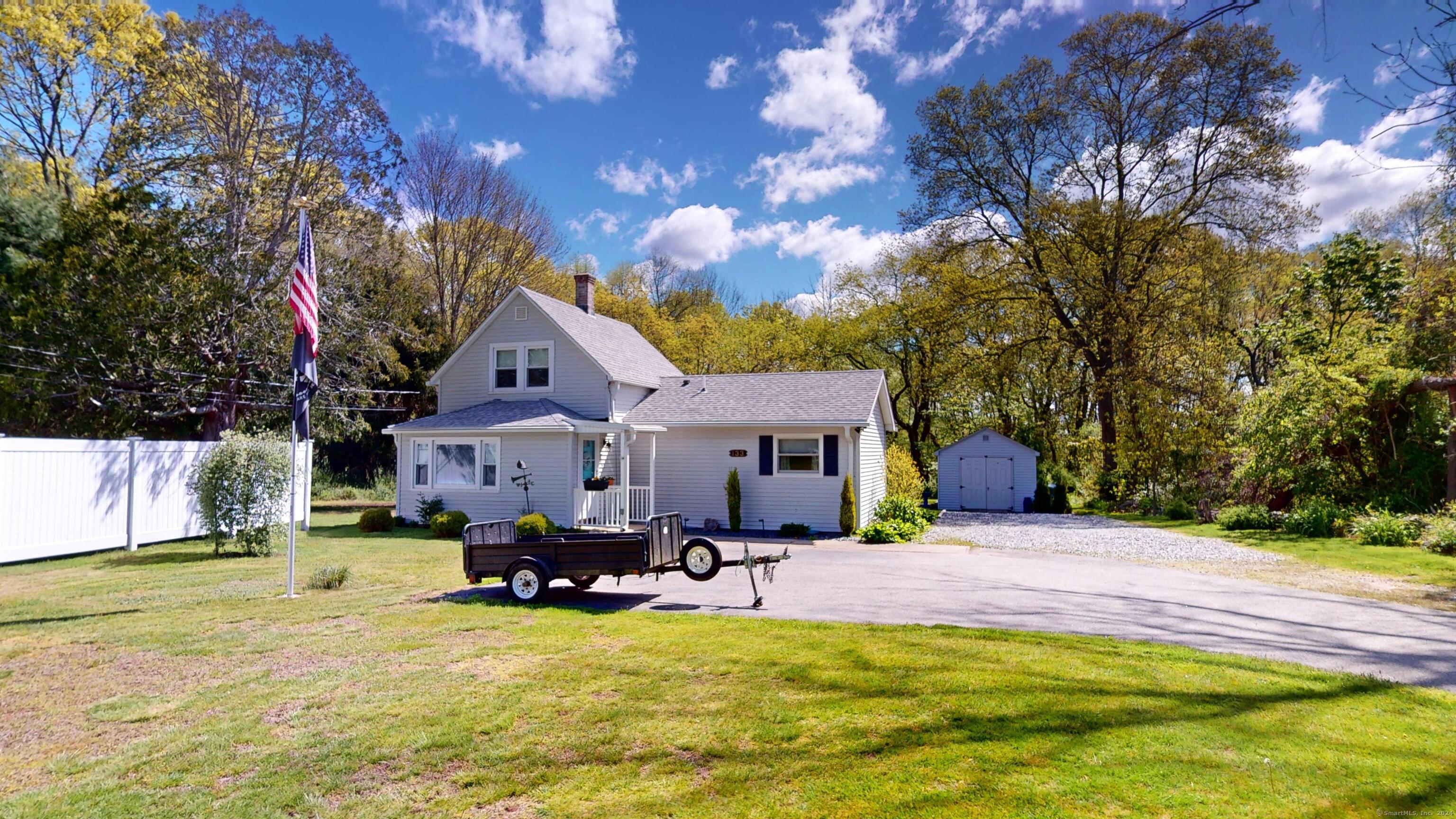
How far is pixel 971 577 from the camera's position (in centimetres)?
1191

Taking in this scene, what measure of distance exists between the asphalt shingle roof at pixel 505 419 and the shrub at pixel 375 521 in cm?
240

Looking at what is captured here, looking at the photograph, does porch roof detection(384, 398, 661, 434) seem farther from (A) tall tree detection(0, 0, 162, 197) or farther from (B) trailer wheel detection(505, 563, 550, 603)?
(A) tall tree detection(0, 0, 162, 197)

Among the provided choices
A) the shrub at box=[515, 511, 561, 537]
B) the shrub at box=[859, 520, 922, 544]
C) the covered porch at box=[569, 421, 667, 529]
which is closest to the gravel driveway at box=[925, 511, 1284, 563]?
the shrub at box=[859, 520, 922, 544]

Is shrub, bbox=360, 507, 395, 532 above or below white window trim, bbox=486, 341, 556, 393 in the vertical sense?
below

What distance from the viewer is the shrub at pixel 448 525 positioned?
57.3ft

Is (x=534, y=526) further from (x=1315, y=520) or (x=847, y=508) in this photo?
(x=1315, y=520)

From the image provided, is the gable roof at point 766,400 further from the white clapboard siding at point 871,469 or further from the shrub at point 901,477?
A: the shrub at point 901,477

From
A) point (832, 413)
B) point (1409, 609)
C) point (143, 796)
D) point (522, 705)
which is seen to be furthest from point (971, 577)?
point (143, 796)

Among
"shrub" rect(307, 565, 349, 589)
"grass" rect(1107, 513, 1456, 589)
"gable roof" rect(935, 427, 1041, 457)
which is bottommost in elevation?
"grass" rect(1107, 513, 1456, 589)

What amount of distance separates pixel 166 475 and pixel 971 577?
17.6 metres

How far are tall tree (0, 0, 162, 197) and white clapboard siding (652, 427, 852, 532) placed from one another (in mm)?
21849

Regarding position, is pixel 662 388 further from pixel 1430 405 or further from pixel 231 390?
pixel 1430 405

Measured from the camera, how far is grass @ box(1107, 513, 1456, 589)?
463 inches

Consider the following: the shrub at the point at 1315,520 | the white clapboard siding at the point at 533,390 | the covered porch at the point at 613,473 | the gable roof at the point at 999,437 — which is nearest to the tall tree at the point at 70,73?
the white clapboard siding at the point at 533,390
